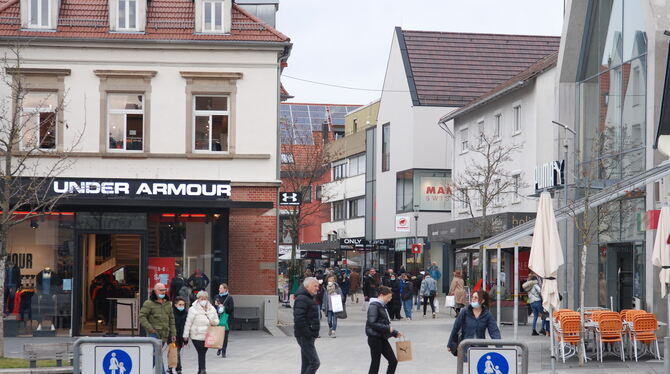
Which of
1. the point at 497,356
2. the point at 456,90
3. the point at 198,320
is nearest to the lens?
the point at 497,356

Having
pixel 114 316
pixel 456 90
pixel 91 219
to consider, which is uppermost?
pixel 456 90

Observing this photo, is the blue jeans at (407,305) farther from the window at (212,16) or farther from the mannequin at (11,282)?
the mannequin at (11,282)

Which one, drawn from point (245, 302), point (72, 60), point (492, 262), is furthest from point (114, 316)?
point (492, 262)

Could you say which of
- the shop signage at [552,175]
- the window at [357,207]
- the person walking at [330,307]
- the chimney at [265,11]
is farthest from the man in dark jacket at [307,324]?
the window at [357,207]

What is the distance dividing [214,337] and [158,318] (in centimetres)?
117

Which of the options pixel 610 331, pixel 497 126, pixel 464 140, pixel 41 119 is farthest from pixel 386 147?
pixel 610 331

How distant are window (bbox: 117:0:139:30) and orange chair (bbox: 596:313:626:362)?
1694cm

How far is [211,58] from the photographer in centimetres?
3178

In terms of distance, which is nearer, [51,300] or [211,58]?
[51,300]

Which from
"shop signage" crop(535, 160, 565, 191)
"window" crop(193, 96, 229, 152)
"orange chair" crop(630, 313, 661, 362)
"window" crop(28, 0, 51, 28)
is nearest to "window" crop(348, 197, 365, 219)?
"shop signage" crop(535, 160, 565, 191)

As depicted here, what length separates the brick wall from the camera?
105ft

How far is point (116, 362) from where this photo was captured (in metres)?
11.6

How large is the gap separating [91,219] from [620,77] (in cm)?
1438

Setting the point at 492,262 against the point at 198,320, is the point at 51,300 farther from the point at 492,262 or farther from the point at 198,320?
the point at 492,262
